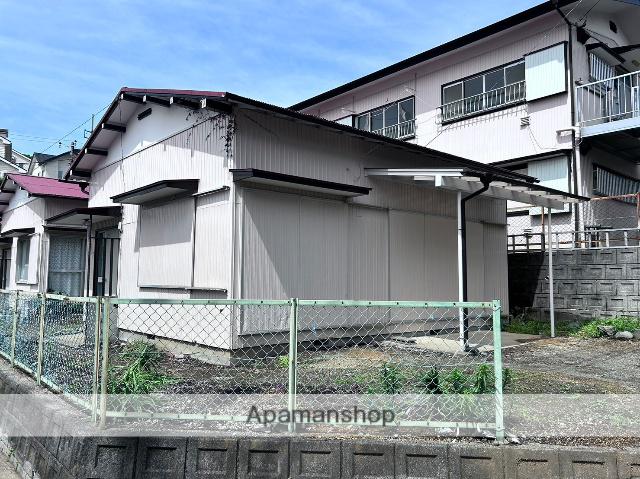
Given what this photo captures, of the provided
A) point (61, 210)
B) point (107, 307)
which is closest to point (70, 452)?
point (107, 307)

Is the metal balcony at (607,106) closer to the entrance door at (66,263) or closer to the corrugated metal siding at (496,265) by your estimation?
the corrugated metal siding at (496,265)

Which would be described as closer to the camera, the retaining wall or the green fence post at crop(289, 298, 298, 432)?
the retaining wall

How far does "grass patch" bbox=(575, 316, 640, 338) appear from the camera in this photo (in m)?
9.16

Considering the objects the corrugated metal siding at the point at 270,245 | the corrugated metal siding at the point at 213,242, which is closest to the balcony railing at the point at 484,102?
the corrugated metal siding at the point at 270,245

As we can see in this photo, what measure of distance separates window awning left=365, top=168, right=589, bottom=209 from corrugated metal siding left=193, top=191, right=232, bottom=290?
2.86 metres

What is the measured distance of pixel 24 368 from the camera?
5375 mm

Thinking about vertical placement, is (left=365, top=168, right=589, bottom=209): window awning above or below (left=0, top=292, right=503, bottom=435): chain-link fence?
above

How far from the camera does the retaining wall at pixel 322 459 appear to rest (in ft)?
10.3

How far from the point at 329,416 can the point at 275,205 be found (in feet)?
13.3

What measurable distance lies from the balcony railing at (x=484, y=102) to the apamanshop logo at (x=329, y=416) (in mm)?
11479

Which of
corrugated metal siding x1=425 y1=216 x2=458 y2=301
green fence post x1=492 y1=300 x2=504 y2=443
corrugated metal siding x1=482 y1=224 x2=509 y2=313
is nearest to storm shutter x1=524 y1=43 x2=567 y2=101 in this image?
corrugated metal siding x1=482 y1=224 x2=509 y2=313

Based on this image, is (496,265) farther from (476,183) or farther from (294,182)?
(294,182)

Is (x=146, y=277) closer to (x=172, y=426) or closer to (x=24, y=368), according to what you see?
(x=24, y=368)

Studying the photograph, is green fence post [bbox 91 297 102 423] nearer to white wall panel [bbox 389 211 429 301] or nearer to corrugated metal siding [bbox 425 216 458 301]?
white wall panel [bbox 389 211 429 301]
